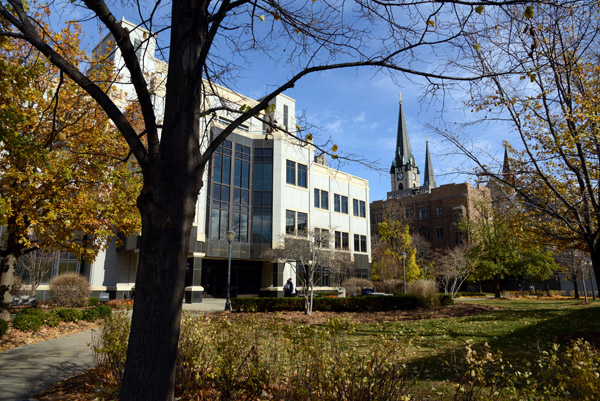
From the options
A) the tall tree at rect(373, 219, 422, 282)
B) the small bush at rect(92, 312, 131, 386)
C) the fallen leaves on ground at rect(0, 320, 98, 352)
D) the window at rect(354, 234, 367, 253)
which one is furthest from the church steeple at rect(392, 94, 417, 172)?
the small bush at rect(92, 312, 131, 386)

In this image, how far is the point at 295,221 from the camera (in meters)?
34.2

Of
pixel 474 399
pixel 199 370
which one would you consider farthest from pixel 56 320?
pixel 474 399

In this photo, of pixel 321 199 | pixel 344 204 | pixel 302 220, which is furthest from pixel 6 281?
pixel 344 204

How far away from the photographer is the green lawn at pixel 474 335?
7.81 m

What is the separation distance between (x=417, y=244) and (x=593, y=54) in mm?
38401

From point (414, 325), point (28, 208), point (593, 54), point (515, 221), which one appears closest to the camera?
point (593, 54)

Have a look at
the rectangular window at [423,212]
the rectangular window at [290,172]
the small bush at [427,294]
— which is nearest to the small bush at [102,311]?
the small bush at [427,294]

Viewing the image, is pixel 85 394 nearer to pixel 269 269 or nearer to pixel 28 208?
pixel 28 208

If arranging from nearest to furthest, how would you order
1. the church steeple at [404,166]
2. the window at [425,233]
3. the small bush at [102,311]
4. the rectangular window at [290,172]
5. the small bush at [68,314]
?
the small bush at [68,314], the small bush at [102,311], the rectangular window at [290,172], the window at [425,233], the church steeple at [404,166]

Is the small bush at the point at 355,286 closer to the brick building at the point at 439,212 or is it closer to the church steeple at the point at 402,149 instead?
the brick building at the point at 439,212

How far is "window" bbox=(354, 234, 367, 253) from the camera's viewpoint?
4169 cm

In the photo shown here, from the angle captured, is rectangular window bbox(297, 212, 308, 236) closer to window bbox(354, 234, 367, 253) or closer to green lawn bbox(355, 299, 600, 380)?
window bbox(354, 234, 367, 253)

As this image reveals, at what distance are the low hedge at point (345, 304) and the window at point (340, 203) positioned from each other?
794 inches

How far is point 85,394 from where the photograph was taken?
532 cm
